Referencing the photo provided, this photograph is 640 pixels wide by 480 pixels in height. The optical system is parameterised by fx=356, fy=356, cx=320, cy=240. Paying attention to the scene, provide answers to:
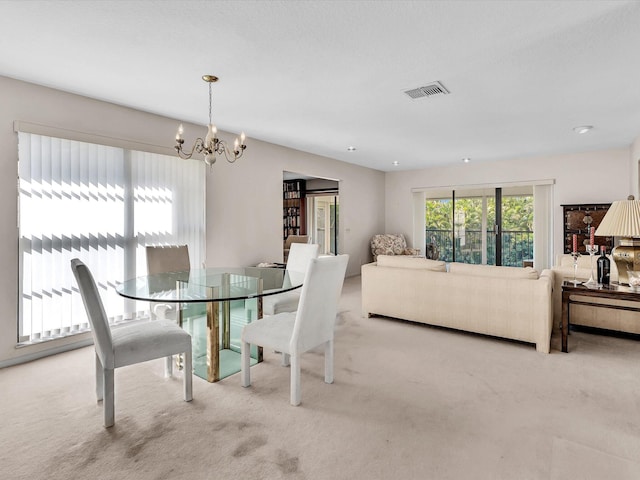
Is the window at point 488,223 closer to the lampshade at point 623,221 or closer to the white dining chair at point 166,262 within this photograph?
the lampshade at point 623,221

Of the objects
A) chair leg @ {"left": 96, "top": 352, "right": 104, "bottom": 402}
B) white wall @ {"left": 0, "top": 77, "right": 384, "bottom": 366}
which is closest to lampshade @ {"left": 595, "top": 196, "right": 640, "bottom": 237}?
chair leg @ {"left": 96, "top": 352, "right": 104, "bottom": 402}

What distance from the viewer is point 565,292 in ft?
10.6

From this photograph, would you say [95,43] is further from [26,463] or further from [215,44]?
[26,463]

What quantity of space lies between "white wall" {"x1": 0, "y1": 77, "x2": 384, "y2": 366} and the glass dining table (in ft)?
3.75

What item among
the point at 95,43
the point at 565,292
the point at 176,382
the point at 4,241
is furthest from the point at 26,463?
the point at 565,292

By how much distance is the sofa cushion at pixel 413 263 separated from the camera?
3.93 m

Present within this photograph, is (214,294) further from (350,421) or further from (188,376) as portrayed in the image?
(350,421)

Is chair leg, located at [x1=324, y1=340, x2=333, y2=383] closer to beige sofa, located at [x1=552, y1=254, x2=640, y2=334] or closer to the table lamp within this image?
the table lamp

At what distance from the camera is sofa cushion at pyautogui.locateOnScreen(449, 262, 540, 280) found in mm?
3389

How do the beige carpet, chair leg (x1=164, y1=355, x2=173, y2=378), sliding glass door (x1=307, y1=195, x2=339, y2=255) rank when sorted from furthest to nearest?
sliding glass door (x1=307, y1=195, x2=339, y2=255), chair leg (x1=164, y1=355, x2=173, y2=378), the beige carpet

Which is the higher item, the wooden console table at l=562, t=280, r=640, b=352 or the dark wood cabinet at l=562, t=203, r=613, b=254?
the dark wood cabinet at l=562, t=203, r=613, b=254

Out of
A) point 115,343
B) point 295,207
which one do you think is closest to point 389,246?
point 295,207

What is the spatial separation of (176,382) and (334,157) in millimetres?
4961

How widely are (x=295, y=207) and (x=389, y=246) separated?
8.22ft
